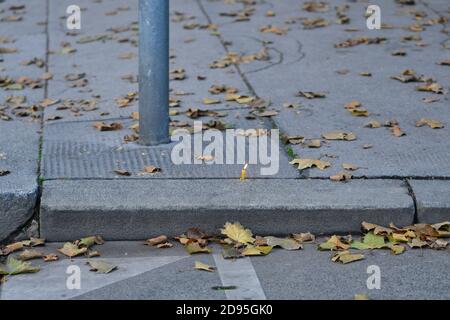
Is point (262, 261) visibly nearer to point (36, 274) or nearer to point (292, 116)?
point (36, 274)

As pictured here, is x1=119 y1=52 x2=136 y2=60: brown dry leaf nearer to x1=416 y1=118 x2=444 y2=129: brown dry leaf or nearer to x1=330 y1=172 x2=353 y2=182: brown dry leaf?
x1=416 y1=118 x2=444 y2=129: brown dry leaf

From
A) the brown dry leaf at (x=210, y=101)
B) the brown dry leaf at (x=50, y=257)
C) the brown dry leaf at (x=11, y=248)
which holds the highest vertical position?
the brown dry leaf at (x=210, y=101)

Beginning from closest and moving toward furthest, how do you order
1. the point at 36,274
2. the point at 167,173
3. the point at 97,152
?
the point at 36,274, the point at 167,173, the point at 97,152

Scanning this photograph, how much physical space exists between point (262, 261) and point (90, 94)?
2.91m

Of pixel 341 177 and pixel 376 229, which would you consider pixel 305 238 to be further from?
pixel 341 177

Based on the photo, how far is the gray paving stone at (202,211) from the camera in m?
4.98

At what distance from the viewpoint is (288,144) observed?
5.95m

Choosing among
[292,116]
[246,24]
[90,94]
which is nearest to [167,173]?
[292,116]

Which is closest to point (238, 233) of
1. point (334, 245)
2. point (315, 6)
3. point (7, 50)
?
point (334, 245)

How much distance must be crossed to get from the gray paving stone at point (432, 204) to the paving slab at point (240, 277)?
0.28m

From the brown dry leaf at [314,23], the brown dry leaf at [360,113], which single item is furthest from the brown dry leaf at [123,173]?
the brown dry leaf at [314,23]

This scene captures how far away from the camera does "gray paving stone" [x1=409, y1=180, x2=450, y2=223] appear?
5.05 meters

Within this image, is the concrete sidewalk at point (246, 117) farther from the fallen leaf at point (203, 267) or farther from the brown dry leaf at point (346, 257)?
the fallen leaf at point (203, 267)

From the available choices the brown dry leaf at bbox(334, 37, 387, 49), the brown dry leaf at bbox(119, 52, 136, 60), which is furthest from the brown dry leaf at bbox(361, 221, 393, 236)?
the brown dry leaf at bbox(119, 52, 136, 60)
